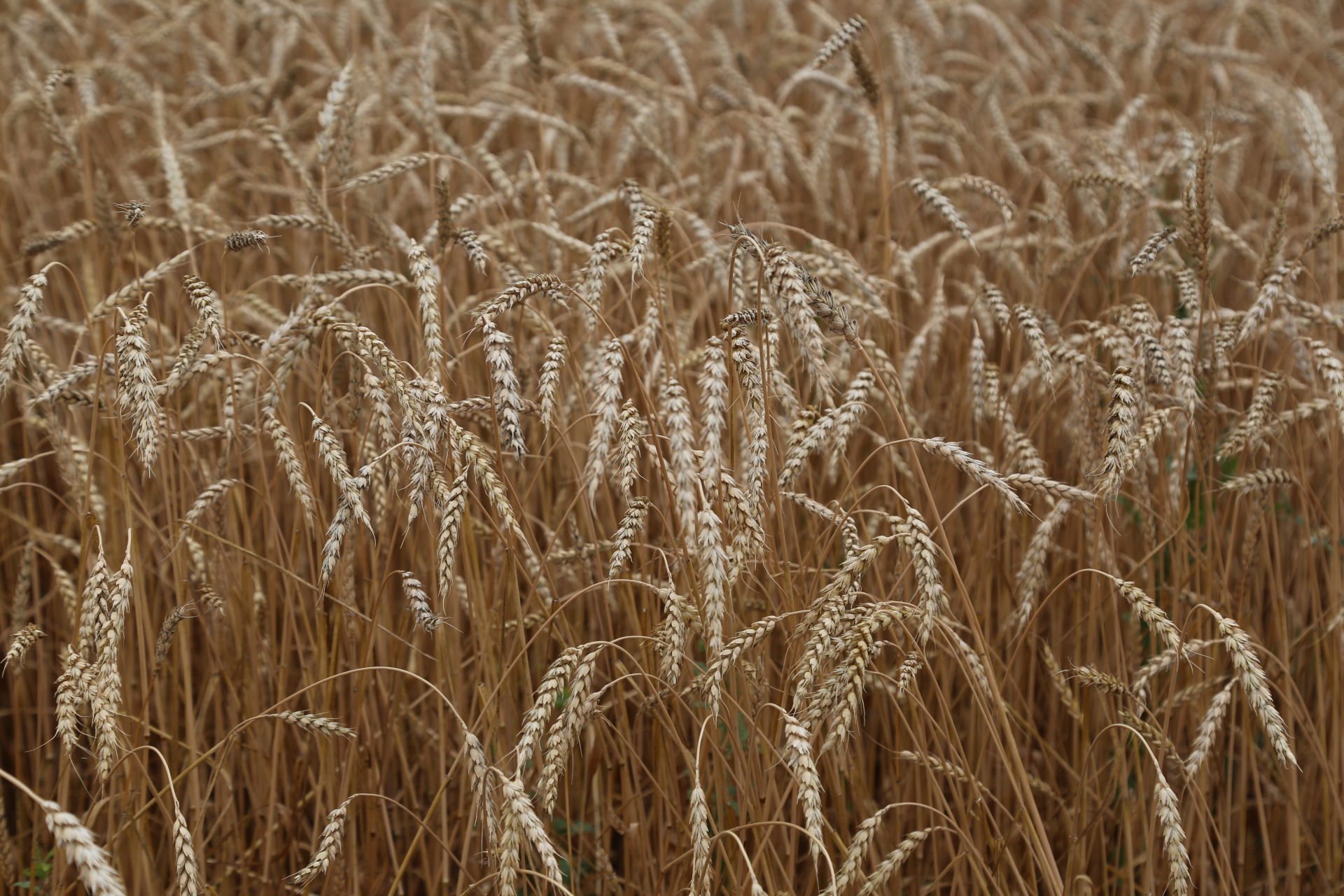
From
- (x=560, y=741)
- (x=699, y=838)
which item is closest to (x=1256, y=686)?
(x=699, y=838)

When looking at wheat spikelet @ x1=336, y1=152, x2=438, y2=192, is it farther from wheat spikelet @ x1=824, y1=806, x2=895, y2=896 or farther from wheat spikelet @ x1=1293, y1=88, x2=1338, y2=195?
wheat spikelet @ x1=1293, y1=88, x2=1338, y2=195

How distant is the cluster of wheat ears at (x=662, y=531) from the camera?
1479mm

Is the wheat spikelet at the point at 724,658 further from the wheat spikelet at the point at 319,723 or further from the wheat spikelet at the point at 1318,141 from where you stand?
the wheat spikelet at the point at 1318,141

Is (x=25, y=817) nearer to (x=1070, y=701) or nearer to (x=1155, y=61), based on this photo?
(x=1070, y=701)

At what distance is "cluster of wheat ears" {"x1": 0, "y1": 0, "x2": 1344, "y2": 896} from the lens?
4.85 ft

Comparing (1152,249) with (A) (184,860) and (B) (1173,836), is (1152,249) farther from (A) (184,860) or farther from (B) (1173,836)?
(A) (184,860)

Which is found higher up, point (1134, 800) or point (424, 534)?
point (424, 534)

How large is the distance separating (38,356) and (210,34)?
327 centimetres

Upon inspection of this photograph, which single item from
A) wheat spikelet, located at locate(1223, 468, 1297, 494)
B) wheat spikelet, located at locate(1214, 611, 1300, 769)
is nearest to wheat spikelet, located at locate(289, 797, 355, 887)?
wheat spikelet, located at locate(1214, 611, 1300, 769)

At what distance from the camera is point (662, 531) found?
218cm

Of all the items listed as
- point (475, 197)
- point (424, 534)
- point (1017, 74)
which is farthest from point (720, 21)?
point (424, 534)

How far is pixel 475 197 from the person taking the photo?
2.18 m

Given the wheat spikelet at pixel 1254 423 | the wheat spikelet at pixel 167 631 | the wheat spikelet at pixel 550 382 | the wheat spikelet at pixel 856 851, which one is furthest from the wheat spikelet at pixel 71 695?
the wheat spikelet at pixel 1254 423

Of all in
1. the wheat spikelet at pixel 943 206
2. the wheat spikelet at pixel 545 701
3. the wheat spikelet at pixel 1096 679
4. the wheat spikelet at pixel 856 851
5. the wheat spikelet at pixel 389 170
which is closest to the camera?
the wheat spikelet at pixel 545 701
